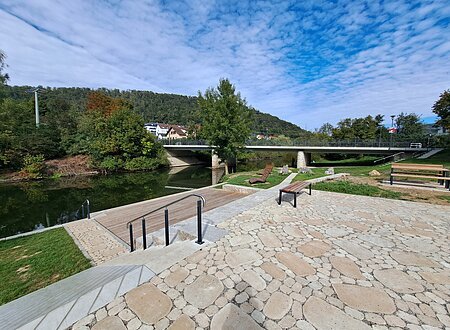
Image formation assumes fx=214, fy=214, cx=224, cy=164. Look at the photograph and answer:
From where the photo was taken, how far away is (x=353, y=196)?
7.64 metres

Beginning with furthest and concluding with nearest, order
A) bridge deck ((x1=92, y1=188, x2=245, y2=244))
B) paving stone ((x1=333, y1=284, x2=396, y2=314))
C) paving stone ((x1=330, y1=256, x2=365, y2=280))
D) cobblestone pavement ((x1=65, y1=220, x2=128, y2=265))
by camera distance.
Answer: bridge deck ((x1=92, y1=188, x2=245, y2=244))
cobblestone pavement ((x1=65, y1=220, x2=128, y2=265))
paving stone ((x1=330, y1=256, x2=365, y2=280))
paving stone ((x1=333, y1=284, x2=396, y2=314))

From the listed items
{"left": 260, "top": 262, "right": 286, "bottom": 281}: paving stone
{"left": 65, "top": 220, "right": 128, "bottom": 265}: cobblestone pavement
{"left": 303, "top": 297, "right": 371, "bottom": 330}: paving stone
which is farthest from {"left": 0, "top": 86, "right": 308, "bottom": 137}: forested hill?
{"left": 303, "top": 297, "right": 371, "bottom": 330}: paving stone

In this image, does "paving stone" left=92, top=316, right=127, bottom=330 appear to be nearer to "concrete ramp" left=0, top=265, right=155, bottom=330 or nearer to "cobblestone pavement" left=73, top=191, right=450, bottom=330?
"cobblestone pavement" left=73, top=191, right=450, bottom=330

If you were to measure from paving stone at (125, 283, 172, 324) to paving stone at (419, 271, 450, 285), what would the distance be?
338 cm

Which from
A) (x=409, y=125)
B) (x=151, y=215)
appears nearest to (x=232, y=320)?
(x=151, y=215)

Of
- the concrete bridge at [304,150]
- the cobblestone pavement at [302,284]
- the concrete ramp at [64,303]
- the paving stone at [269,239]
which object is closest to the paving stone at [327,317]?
the cobblestone pavement at [302,284]

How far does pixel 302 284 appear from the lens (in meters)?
2.76

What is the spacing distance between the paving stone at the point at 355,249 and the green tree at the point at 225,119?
45.5 feet

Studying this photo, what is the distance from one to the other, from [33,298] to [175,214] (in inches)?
162

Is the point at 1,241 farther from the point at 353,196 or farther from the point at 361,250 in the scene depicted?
the point at 353,196

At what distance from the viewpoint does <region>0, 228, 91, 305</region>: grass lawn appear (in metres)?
4.01

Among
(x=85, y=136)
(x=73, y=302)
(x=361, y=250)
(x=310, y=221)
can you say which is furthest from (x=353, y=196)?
(x=85, y=136)

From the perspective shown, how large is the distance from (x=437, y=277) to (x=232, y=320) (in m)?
2.92

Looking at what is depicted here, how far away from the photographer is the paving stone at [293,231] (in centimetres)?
429
